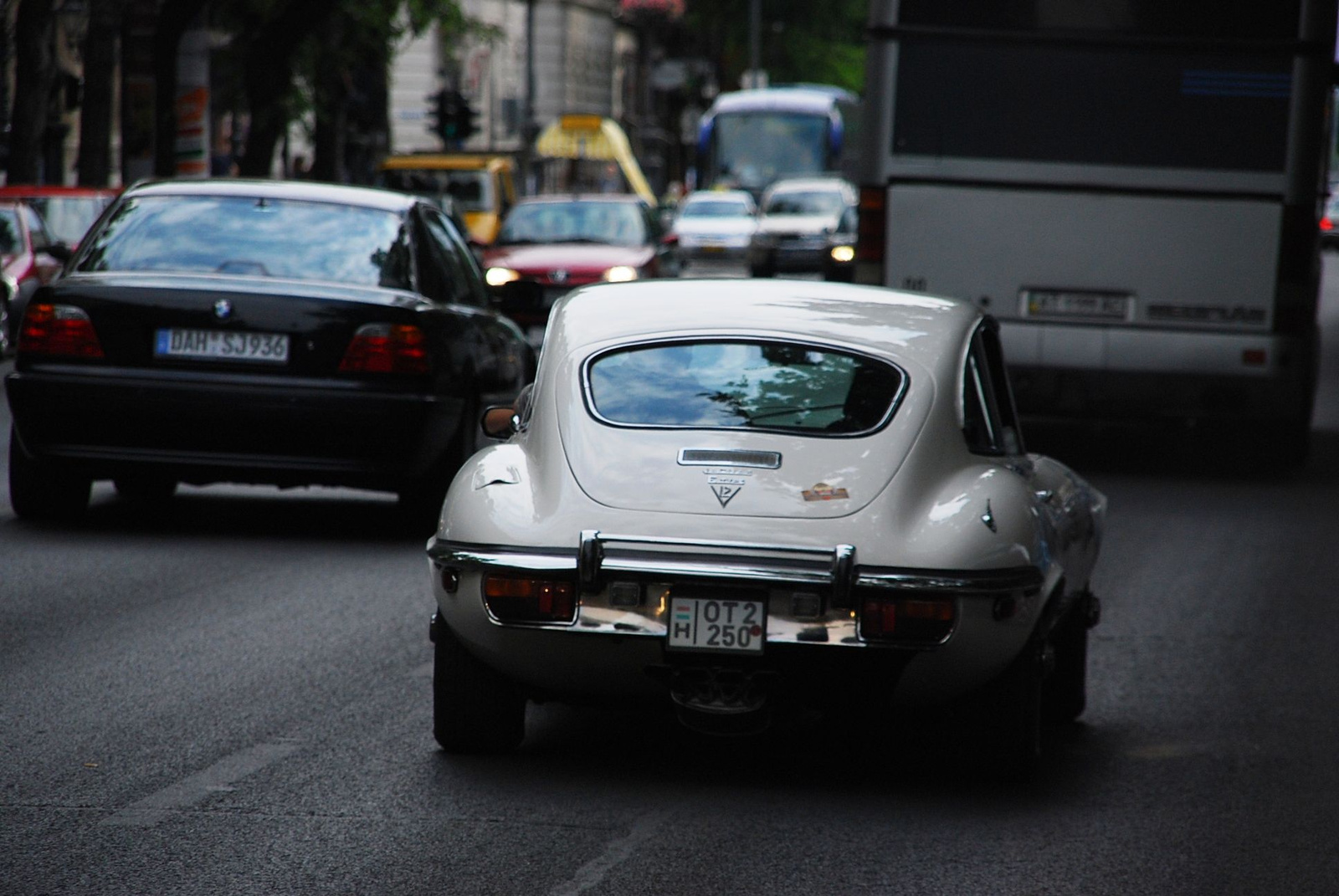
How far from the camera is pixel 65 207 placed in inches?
1035

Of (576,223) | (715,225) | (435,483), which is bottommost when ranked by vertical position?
(715,225)

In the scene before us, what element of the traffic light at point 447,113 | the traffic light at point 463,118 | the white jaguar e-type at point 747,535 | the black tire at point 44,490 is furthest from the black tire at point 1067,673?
the traffic light at point 447,113

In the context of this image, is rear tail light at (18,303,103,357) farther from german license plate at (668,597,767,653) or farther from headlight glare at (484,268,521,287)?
headlight glare at (484,268,521,287)

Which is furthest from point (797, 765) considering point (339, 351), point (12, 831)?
point (339, 351)

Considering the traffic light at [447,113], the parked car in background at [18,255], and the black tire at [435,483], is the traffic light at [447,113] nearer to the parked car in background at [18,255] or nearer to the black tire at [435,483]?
the parked car in background at [18,255]

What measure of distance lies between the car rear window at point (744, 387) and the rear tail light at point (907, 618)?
0.58 meters

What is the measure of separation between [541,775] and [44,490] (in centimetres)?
537

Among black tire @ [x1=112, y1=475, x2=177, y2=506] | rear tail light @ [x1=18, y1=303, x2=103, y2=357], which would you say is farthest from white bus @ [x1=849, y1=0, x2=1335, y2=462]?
rear tail light @ [x1=18, y1=303, x2=103, y2=357]

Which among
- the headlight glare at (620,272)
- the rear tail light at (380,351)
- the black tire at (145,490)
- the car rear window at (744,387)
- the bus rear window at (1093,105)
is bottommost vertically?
the headlight glare at (620,272)

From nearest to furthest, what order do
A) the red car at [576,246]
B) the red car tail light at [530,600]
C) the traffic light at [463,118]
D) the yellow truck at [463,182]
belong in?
the red car tail light at [530,600]
the red car at [576,246]
the yellow truck at [463,182]
the traffic light at [463,118]

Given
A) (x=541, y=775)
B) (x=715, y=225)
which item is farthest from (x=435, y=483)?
(x=715, y=225)

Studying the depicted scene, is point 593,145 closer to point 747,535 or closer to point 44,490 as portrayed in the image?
point 44,490

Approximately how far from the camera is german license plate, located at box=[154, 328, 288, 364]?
10.3 metres

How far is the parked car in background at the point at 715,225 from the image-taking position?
50.8 metres
